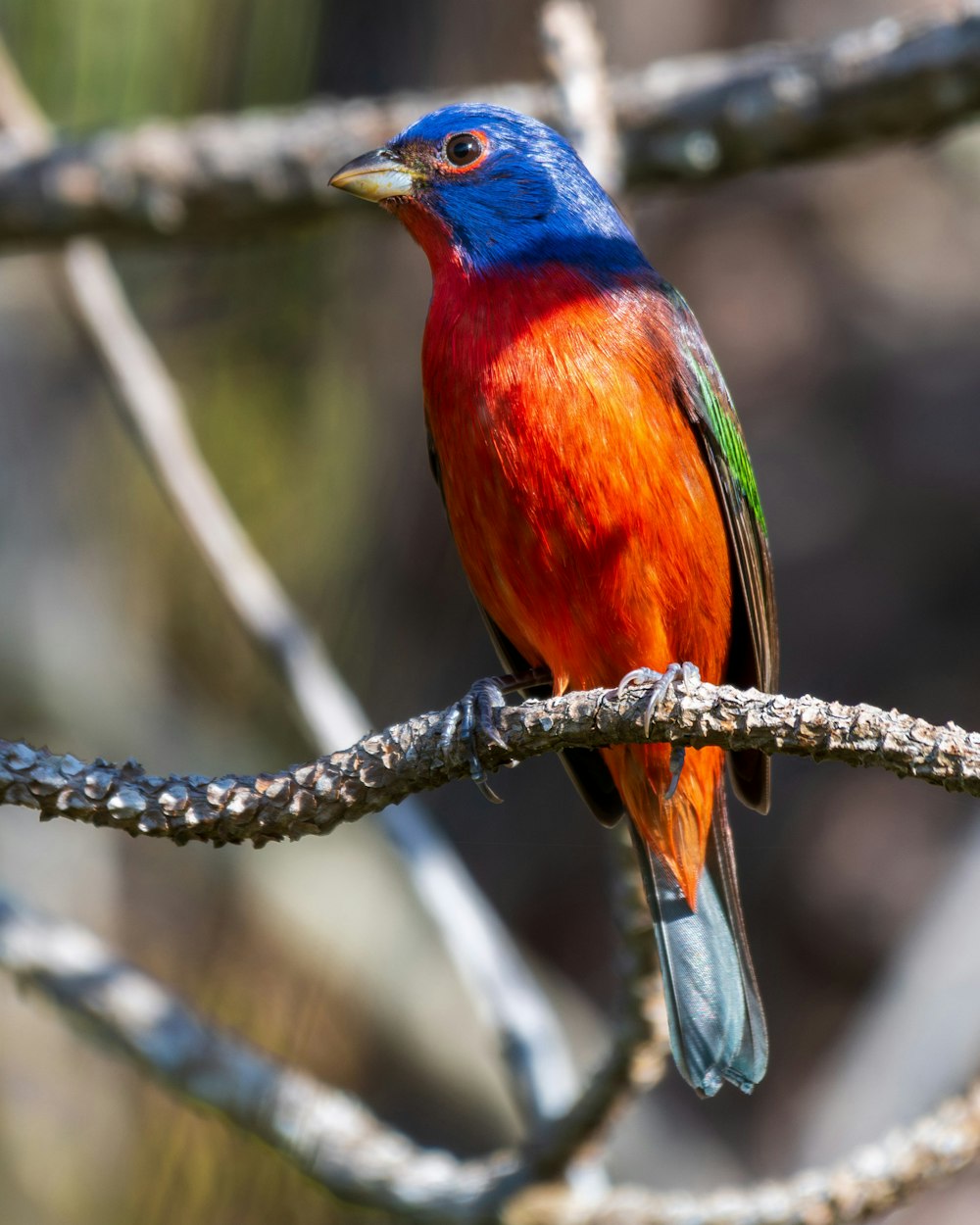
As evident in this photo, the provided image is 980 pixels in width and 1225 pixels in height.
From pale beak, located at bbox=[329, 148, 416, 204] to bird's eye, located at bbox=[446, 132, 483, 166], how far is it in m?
0.12

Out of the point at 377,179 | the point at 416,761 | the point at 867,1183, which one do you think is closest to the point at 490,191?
the point at 377,179

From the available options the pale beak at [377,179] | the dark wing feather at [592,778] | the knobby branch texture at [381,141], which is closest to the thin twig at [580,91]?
the knobby branch texture at [381,141]

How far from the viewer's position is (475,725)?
9.32 feet

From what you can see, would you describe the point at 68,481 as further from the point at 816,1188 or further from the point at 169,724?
the point at 816,1188

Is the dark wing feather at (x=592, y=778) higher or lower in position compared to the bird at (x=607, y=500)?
lower

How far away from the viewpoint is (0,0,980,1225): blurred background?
545cm

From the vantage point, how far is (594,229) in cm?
373

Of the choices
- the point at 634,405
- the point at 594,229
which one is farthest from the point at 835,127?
the point at 634,405

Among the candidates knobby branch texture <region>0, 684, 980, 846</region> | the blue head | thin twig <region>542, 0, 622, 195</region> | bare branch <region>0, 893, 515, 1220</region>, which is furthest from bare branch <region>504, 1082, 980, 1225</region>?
thin twig <region>542, 0, 622, 195</region>

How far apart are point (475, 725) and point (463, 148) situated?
5.68 ft

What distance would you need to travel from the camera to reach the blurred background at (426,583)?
5.45 m

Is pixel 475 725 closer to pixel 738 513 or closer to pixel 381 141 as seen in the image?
pixel 738 513

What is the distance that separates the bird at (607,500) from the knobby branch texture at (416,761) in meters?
0.39

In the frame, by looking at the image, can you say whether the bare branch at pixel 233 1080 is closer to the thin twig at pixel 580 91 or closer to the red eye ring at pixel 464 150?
the red eye ring at pixel 464 150
